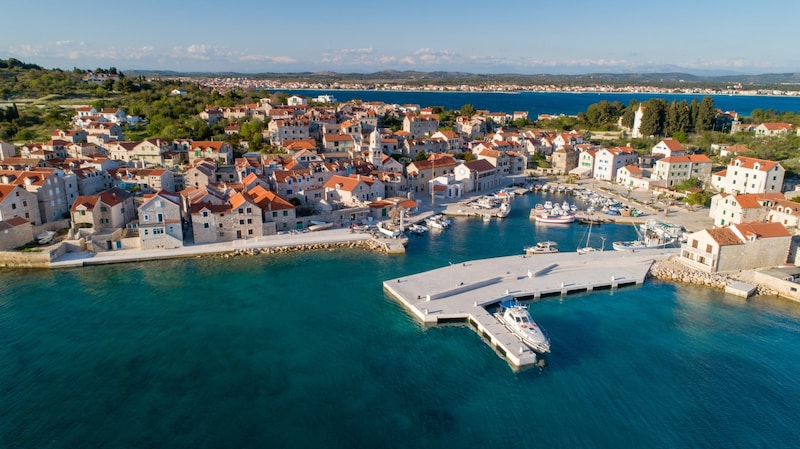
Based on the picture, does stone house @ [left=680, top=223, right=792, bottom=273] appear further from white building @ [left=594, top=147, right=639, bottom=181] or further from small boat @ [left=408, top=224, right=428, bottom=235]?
white building @ [left=594, top=147, right=639, bottom=181]

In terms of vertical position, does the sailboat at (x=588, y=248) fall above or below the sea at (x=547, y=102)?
below

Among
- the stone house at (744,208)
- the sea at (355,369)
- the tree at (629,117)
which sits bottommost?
the sea at (355,369)

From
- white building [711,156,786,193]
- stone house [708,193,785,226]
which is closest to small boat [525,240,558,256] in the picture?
stone house [708,193,785,226]

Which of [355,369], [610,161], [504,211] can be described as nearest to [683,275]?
[504,211]

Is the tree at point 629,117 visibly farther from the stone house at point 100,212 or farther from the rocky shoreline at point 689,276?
the stone house at point 100,212

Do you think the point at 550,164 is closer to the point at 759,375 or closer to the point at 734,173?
the point at 734,173

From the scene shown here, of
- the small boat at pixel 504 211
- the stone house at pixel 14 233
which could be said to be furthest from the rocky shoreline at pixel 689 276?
the stone house at pixel 14 233
